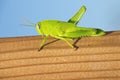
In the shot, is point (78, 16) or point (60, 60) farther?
point (78, 16)

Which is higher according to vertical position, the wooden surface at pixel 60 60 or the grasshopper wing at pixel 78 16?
the wooden surface at pixel 60 60

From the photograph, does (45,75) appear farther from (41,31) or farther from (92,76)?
(41,31)

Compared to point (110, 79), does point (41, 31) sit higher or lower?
lower

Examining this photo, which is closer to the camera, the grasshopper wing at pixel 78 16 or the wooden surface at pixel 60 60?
the wooden surface at pixel 60 60

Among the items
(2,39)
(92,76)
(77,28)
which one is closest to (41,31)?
(77,28)

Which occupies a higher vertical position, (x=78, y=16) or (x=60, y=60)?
(x=60, y=60)

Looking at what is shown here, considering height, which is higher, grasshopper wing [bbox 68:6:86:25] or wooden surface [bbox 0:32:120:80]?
wooden surface [bbox 0:32:120:80]

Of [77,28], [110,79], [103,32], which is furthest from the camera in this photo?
[77,28]

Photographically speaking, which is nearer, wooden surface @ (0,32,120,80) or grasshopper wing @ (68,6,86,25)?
wooden surface @ (0,32,120,80)
